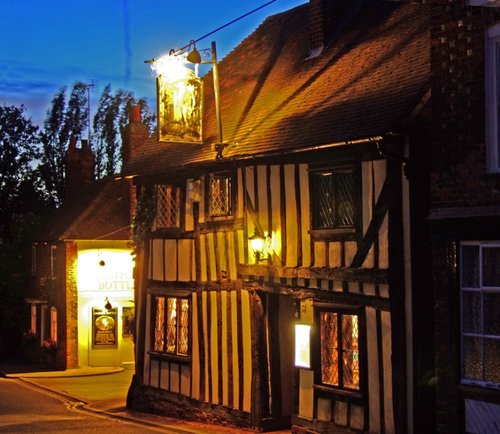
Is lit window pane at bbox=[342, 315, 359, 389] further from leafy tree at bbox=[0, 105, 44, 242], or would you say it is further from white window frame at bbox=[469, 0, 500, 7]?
leafy tree at bbox=[0, 105, 44, 242]

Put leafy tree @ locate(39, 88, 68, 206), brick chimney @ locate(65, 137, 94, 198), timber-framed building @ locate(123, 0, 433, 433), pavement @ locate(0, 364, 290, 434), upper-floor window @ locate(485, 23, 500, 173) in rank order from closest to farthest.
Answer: upper-floor window @ locate(485, 23, 500, 173), timber-framed building @ locate(123, 0, 433, 433), pavement @ locate(0, 364, 290, 434), brick chimney @ locate(65, 137, 94, 198), leafy tree @ locate(39, 88, 68, 206)

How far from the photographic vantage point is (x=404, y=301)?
12648 millimetres

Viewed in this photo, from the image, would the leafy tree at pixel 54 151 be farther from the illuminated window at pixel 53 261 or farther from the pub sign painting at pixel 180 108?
the pub sign painting at pixel 180 108

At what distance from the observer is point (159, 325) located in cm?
1944

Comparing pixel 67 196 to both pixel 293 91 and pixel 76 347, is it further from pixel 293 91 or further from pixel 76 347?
pixel 293 91

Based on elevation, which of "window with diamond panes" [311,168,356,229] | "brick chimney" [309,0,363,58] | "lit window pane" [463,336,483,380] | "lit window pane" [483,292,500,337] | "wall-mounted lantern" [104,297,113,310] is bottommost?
"wall-mounted lantern" [104,297,113,310]

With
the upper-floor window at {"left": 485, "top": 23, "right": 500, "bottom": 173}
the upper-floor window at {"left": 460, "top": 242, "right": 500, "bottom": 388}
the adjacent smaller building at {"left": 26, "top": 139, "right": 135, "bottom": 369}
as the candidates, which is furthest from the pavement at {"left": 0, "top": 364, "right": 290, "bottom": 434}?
the upper-floor window at {"left": 485, "top": 23, "right": 500, "bottom": 173}

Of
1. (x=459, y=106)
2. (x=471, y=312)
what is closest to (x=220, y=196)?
(x=459, y=106)

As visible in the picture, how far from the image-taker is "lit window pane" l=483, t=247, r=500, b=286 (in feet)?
36.1

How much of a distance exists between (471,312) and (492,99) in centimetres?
266

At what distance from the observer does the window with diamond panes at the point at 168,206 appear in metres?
18.8

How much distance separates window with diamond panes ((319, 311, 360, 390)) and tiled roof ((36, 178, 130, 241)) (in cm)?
1750

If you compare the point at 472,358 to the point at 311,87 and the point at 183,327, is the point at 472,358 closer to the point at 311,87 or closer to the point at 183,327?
the point at 311,87

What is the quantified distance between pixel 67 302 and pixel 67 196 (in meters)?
7.27
